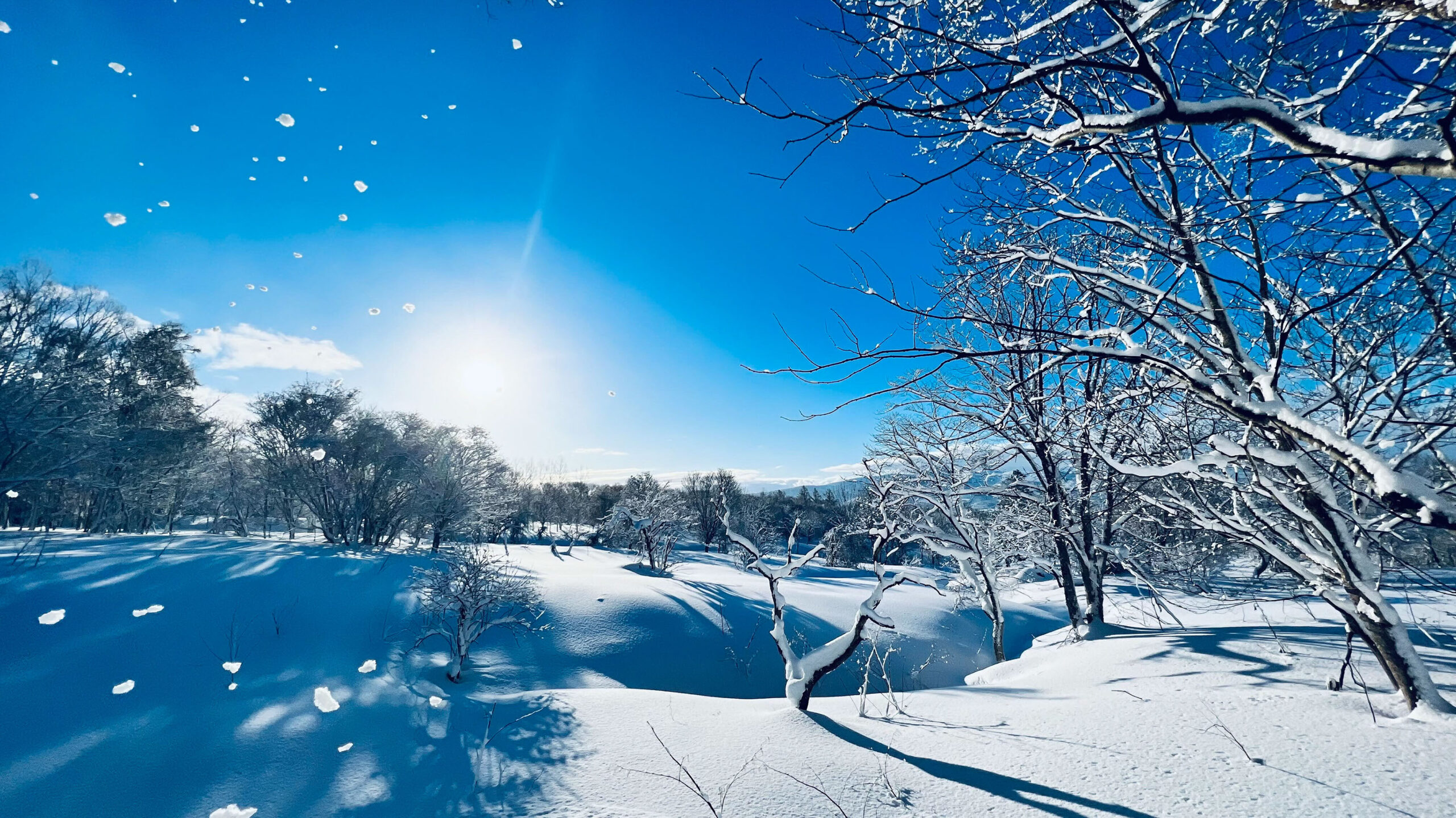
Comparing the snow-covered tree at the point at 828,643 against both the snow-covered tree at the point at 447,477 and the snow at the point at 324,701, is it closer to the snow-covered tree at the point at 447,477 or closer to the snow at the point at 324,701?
the snow at the point at 324,701

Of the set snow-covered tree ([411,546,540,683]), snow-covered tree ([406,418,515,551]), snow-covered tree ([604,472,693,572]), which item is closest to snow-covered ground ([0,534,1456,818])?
snow-covered tree ([411,546,540,683])

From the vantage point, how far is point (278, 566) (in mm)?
12945

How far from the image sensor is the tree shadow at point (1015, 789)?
279 centimetres

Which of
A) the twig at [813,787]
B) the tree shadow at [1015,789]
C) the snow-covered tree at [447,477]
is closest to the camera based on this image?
the tree shadow at [1015,789]

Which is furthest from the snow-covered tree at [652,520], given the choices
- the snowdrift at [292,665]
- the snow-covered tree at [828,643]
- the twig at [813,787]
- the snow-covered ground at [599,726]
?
the twig at [813,787]

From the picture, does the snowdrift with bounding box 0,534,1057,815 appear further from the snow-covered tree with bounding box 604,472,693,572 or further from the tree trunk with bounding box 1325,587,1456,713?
the snow-covered tree with bounding box 604,472,693,572

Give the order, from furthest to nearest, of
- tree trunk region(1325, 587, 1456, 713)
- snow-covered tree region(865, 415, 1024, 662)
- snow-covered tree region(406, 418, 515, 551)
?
snow-covered tree region(406, 418, 515, 551)
snow-covered tree region(865, 415, 1024, 662)
tree trunk region(1325, 587, 1456, 713)

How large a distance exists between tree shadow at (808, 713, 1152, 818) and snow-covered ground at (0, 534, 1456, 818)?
20 millimetres

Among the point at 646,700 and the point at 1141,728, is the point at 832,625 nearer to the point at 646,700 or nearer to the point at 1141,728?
the point at 646,700

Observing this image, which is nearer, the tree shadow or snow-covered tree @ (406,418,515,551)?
the tree shadow

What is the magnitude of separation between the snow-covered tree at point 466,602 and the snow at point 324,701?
7.84ft

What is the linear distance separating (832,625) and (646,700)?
11.0 m

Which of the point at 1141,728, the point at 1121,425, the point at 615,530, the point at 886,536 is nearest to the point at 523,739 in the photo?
the point at 886,536

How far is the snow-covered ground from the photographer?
3.06 meters
